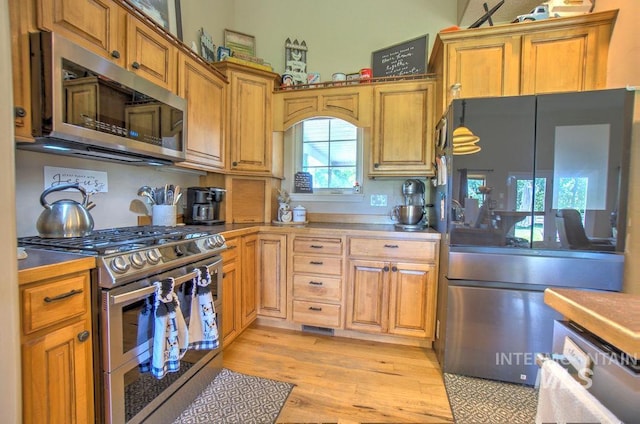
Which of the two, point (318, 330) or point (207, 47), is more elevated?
point (207, 47)

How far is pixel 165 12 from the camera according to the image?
7.18ft

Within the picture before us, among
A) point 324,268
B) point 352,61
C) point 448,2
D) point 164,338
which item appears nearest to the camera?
point 164,338

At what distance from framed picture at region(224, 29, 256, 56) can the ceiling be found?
2.07 metres

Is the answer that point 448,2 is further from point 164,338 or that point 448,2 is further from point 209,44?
point 164,338

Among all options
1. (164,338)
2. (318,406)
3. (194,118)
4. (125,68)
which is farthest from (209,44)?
(318,406)

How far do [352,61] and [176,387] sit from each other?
305cm

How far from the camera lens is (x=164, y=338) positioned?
1276 millimetres

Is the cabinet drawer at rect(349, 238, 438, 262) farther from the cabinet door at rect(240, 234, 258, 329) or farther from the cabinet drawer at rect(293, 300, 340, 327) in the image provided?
the cabinet door at rect(240, 234, 258, 329)

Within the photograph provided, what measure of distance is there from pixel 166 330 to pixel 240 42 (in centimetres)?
289

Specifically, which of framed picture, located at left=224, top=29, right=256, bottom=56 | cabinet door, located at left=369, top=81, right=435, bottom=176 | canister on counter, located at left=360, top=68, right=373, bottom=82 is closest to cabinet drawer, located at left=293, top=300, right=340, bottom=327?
cabinet door, located at left=369, top=81, right=435, bottom=176

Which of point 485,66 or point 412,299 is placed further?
point 412,299

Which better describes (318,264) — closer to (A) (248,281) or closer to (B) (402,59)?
(A) (248,281)

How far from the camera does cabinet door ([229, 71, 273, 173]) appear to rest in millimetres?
2541

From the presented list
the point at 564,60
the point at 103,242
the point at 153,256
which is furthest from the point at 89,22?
the point at 564,60
